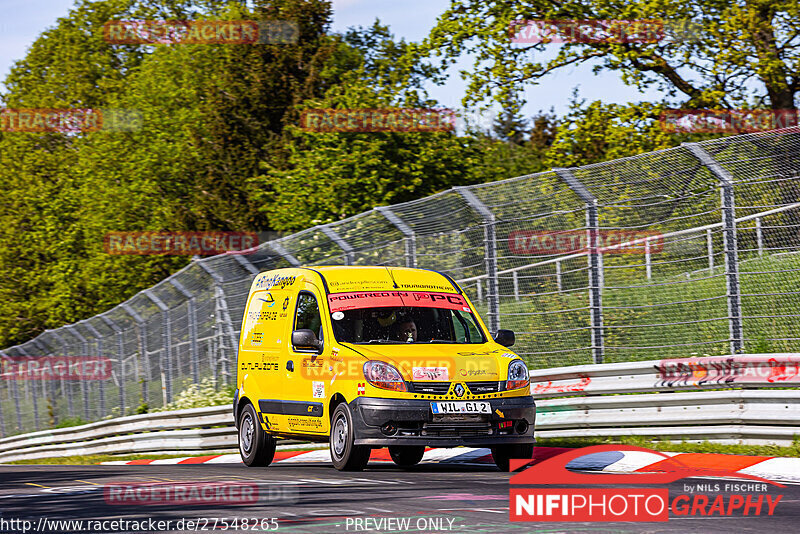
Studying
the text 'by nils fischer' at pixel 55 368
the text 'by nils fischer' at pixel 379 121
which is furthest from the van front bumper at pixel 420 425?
the text 'by nils fischer' at pixel 379 121

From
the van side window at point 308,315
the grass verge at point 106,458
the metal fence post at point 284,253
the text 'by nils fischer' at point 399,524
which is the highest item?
the metal fence post at point 284,253

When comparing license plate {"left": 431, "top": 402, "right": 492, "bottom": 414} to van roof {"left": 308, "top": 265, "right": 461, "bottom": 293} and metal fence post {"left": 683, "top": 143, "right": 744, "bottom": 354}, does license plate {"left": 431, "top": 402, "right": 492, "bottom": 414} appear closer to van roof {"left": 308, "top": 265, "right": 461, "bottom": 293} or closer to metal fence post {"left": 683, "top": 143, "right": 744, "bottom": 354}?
van roof {"left": 308, "top": 265, "right": 461, "bottom": 293}

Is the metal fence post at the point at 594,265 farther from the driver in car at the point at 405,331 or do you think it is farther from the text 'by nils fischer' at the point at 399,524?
the text 'by nils fischer' at the point at 399,524

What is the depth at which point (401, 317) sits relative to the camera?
12.2 meters

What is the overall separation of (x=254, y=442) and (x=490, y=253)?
142 inches

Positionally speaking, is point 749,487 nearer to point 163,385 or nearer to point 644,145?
point 163,385

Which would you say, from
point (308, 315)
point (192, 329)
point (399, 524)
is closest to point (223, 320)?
point (192, 329)

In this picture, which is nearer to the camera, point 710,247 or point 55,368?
point 710,247

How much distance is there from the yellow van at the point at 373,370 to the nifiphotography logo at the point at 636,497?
108 centimetres

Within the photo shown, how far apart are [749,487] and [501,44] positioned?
824 inches

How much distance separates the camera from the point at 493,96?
28.1 m

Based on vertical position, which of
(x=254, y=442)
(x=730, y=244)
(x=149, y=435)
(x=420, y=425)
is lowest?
(x=149, y=435)

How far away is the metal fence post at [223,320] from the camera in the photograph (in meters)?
19.7

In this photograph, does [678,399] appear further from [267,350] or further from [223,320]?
[223,320]
